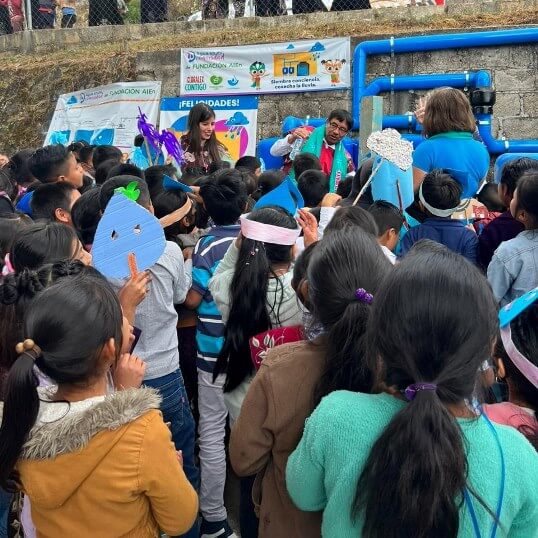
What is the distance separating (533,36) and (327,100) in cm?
233

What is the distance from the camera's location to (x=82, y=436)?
1.42 metres

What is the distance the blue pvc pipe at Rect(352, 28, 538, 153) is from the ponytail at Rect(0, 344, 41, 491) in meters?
5.73

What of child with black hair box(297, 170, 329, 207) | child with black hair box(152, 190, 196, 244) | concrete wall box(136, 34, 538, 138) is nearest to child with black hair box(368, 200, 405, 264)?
child with black hair box(152, 190, 196, 244)

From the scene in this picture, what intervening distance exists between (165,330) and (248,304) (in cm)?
52

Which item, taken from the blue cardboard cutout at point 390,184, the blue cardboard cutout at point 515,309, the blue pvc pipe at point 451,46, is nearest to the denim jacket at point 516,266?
the blue cardboard cutout at point 390,184

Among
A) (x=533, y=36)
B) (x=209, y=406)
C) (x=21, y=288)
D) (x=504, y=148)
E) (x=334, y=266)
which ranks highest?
(x=533, y=36)

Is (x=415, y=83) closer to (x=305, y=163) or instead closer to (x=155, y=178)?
(x=305, y=163)

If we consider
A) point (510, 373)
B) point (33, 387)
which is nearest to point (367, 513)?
point (510, 373)

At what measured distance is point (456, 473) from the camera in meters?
1.10

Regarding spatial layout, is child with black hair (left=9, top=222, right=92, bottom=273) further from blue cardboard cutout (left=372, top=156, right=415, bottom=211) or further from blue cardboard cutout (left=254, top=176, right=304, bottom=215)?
blue cardboard cutout (left=372, top=156, right=415, bottom=211)

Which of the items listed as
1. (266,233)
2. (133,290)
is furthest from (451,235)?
(133,290)

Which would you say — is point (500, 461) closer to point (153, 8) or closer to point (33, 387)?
point (33, 387)

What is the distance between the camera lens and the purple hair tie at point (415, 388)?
43.9 inches

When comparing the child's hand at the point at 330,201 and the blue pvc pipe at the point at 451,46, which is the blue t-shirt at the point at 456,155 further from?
the blue pvc pipe at the point at 451,46
